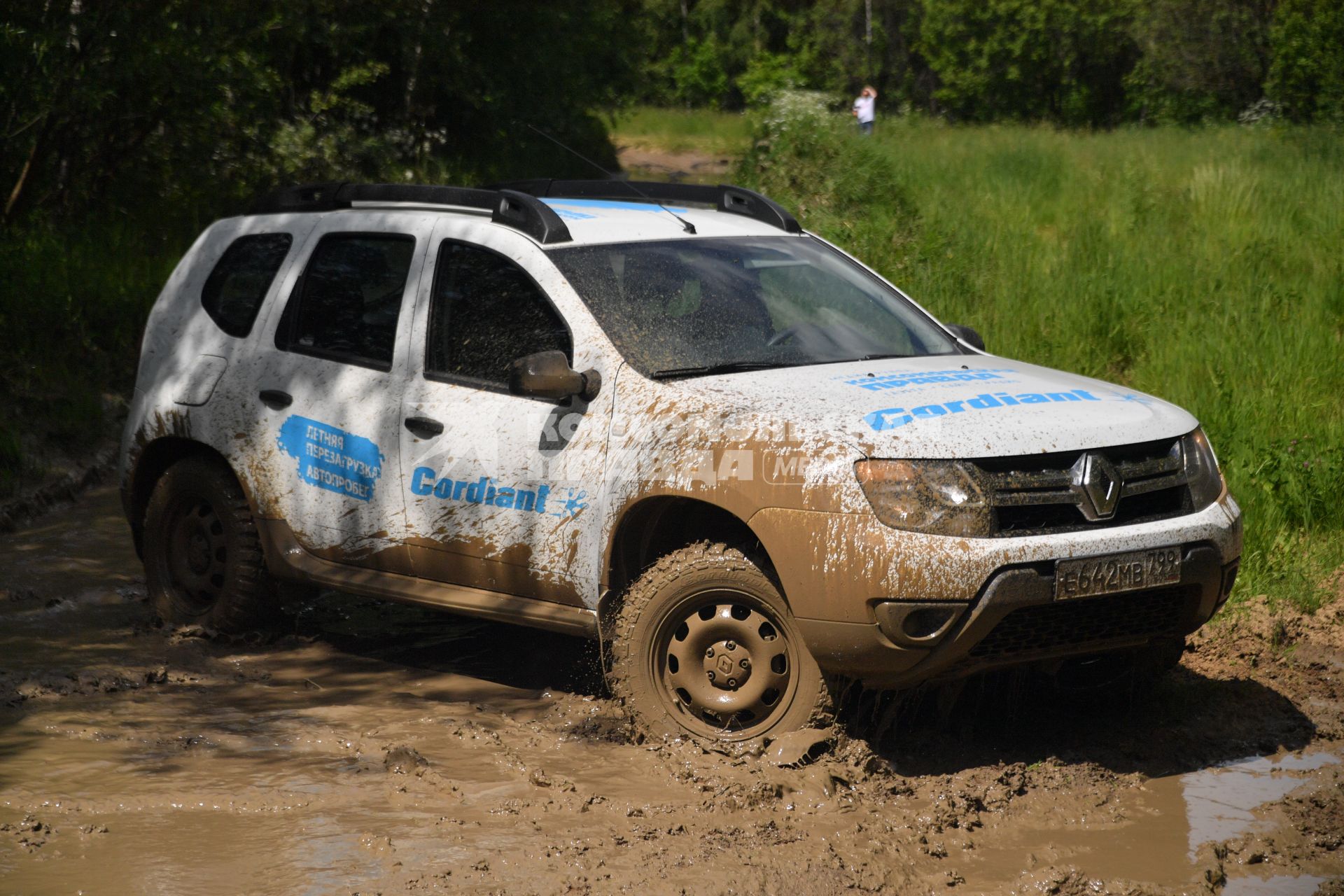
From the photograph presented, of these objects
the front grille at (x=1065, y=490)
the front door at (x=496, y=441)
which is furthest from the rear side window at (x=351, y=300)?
the front grille at (x=1065, y=490)

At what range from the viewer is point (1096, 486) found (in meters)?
4.27

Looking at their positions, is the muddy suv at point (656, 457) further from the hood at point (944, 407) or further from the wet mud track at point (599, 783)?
the wet mud track at point (599, 783)

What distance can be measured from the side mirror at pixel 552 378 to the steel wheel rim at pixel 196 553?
2.04 meters

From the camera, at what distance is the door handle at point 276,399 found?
570cm

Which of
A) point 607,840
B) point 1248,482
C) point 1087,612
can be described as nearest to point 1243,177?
point 1248,482

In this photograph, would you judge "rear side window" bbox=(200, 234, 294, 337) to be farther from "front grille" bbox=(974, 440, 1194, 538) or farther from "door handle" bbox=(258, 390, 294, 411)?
"front grille" bbox=(974, 440, 1194, 538)

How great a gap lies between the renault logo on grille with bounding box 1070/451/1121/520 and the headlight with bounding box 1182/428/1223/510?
0.39 metres

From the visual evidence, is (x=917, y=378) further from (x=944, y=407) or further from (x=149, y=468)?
(x=149, y=468)

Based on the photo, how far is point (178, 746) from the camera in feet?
16.3

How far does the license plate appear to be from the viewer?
416 cm

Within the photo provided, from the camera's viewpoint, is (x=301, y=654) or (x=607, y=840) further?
(x=301, y=654)

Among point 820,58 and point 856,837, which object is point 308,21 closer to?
point 856,837

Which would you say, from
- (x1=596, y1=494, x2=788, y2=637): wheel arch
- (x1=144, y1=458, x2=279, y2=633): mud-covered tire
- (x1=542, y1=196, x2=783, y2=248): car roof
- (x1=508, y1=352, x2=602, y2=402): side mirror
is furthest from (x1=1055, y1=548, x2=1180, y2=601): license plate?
(x1=144, y1=458, x2=279, y2=633): mud-covered tire

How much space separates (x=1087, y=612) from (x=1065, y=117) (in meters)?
51.5
